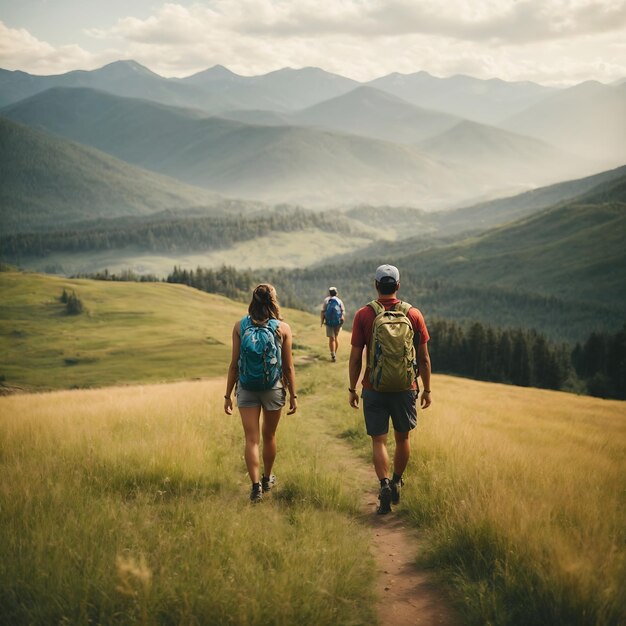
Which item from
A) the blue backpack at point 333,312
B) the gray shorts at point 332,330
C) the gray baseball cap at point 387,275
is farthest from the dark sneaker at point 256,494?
the gray shorts at point 332,330

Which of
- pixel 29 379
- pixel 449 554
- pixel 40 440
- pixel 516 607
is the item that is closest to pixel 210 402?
pixel 40 440

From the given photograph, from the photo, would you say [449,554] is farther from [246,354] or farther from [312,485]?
[246,354]

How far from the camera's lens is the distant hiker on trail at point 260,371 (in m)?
7.54

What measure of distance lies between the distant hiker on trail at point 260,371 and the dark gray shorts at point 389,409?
1279 millimetres

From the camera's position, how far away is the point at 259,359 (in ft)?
24.7

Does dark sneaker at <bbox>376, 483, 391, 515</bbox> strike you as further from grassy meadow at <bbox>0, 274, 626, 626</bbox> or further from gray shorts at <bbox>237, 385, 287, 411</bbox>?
gray shorts at <bbox>237, 385, 287, 411</bbox>

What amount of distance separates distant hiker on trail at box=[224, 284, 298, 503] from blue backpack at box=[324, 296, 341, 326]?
1499cm

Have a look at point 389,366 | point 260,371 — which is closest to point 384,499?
point 389,366

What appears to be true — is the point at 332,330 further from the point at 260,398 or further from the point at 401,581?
the point at 401,581

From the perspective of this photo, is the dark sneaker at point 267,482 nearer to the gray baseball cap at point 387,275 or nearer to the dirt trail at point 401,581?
the dirt trail at point 401,581

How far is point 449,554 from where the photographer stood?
612cm

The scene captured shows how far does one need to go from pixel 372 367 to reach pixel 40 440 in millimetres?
6239

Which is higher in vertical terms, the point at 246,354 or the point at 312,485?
the point at 246,354

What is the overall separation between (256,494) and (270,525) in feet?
4.34
